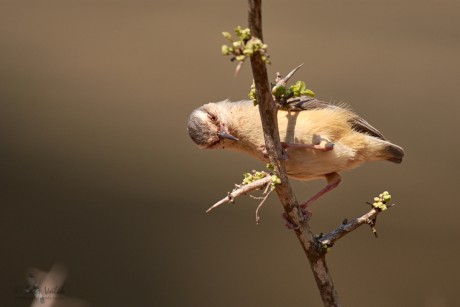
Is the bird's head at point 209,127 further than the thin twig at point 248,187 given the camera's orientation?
Yes

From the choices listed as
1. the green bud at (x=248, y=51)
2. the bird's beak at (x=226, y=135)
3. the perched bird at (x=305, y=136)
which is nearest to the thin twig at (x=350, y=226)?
the perched bird at (x=305, y=136)

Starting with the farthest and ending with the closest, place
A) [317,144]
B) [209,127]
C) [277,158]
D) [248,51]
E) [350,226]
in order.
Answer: [209,127] → [317,144] → [350,226] → [277,158] → [248,51]

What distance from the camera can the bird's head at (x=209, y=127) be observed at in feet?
9.91

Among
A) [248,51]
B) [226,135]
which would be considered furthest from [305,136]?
[248,51]

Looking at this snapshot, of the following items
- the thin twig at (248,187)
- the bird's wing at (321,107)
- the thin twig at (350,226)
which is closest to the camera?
the thin twig at (248,187)

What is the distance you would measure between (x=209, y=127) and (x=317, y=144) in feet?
1.56

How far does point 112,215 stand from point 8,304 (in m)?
0.96

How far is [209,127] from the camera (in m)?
3.03

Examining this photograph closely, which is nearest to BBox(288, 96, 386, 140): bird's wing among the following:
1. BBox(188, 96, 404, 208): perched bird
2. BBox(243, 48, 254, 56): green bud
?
BBox(188, 96, 404, 208): perched bird

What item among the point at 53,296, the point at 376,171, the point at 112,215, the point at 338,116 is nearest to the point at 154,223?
the point at 112,215

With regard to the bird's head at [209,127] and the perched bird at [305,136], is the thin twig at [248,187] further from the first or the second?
the bird's head at [209,127]

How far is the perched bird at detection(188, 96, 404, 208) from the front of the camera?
2.93 m

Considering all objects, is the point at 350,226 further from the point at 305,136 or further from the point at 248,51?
the point at 248,51

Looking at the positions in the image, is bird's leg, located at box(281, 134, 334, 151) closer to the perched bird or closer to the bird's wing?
the perched bird
